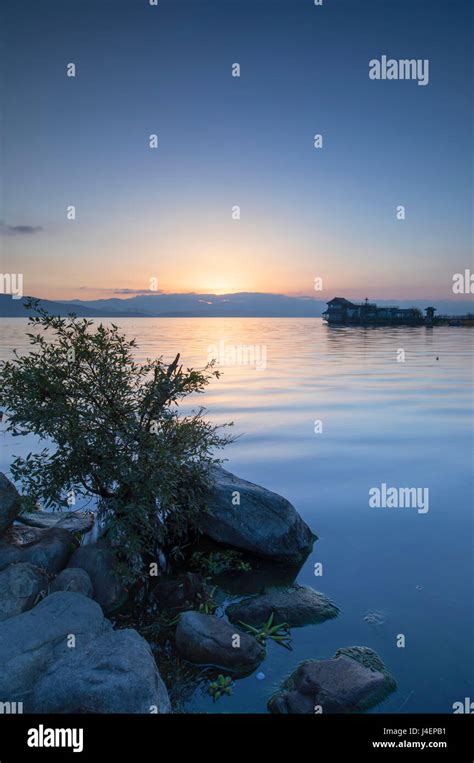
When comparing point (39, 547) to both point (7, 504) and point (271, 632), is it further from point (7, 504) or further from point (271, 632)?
point (271, 632)

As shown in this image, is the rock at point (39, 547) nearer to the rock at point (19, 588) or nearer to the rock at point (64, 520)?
the rock at point (19, 588)

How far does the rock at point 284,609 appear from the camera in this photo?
1016cm

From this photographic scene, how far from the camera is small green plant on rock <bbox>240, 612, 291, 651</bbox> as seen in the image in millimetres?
9531

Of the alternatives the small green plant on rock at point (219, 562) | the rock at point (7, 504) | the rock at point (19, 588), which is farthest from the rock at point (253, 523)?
the rock at point (7, 504)

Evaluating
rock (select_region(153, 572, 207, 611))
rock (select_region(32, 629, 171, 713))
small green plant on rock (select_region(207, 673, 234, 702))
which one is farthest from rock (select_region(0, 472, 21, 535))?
small green plant on rock (select_region(207, 673, 234, 702))

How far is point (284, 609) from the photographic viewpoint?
1030 cm

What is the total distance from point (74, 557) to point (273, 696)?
16.9 feet

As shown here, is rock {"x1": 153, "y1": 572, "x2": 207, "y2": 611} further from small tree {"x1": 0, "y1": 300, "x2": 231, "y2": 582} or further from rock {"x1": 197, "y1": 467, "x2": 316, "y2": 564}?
rock {"x1": 197, "y1": 467, "x2": 316, "y2": 564}

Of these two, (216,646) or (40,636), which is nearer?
(40,636)

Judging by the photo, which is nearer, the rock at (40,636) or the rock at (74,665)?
the rock at (74,665)

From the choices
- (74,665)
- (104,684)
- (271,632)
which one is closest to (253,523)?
(271,632)

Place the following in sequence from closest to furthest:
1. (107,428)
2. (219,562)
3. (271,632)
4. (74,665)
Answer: (74,665) < (271,632) < (107,428) < (219,562)

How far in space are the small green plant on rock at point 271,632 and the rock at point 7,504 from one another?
564 cm

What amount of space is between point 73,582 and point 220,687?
3594mm
